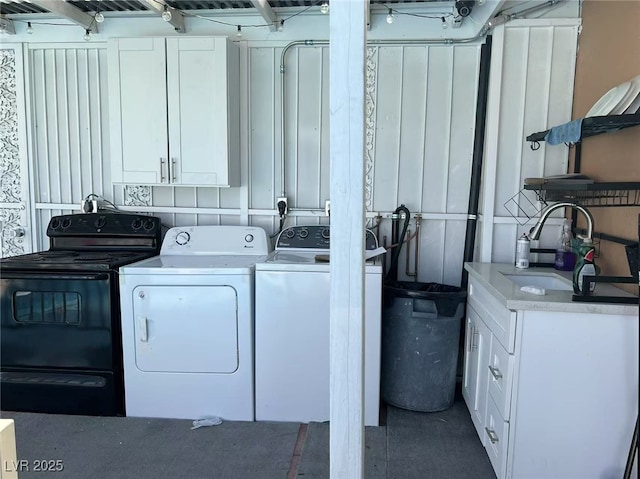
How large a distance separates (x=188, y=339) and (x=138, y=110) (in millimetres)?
1572

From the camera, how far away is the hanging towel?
2.10 m

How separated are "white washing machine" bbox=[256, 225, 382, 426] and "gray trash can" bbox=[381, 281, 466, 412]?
0.23 metres

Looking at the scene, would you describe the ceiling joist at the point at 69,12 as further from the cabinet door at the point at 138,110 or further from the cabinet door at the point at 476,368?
the cabinet door at the point at 476,368

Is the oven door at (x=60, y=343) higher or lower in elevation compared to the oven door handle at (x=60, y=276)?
lower

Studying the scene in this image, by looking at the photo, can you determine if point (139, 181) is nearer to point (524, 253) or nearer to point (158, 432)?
point (158, 432)

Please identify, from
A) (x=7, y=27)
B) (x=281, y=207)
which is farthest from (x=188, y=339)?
(x=7, y=27)

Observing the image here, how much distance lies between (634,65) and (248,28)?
2375 mm

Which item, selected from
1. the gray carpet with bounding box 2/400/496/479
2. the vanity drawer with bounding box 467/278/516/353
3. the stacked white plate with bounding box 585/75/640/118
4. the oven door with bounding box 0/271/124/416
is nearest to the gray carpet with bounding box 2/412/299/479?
the gray carpet with bounding box 2/400/496/479

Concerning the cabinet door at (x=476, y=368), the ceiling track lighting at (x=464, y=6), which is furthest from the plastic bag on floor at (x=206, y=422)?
the ceiling track lighting at (x=464, y=6)

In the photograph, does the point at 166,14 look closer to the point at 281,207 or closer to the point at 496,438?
the point at 281,207

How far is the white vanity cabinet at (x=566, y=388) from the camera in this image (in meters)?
1.86

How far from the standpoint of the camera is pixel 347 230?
A: 1.16m

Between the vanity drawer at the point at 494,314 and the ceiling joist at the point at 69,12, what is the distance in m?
3.15

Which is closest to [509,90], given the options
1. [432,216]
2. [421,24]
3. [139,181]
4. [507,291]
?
[421,24]
